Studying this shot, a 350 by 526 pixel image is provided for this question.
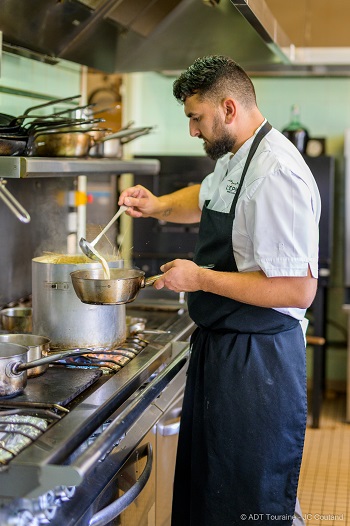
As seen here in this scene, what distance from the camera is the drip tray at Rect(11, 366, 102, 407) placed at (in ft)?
5.77

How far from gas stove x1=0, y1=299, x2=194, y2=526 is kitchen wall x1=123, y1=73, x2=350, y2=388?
2712 millimetres

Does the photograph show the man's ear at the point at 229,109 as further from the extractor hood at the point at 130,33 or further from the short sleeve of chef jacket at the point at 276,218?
the extractor hood at the point at 130,33

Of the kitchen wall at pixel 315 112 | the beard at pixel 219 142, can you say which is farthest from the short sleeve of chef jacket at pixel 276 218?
the kitchen wall at pixel 315 112

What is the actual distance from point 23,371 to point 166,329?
93cm

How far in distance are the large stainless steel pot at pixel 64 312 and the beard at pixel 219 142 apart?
46 centimetres

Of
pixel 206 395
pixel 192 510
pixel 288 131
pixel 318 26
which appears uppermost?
pixel 318 26

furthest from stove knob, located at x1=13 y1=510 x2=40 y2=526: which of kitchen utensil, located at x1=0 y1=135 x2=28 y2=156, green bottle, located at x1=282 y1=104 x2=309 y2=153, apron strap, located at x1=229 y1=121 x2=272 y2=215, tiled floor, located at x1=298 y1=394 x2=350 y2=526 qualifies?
green bottle, located at x1=282 y1=104 x2=309 y2=153

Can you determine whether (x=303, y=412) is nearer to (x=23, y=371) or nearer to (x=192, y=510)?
(x=192, y=510)

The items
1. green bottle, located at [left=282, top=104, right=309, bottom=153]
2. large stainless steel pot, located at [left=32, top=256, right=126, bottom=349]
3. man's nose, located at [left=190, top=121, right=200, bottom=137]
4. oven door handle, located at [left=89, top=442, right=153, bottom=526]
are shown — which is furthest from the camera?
green bottle, located at [left=282, top=104, right=309, bottom=153]

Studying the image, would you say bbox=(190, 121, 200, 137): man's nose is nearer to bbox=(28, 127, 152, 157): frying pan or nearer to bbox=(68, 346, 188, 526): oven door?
bbox=(28, 127, 152, 157): frying pan

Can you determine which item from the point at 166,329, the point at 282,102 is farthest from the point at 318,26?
the point at 166,329

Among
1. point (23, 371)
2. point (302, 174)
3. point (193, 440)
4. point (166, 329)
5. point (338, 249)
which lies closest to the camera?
point (23, 371)

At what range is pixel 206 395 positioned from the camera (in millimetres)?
2203

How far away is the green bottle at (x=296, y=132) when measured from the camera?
14.8 ft
